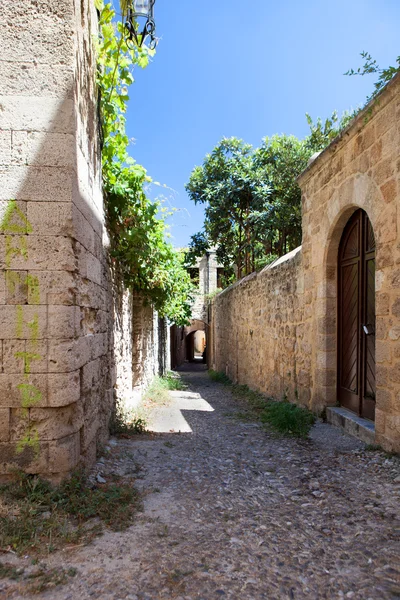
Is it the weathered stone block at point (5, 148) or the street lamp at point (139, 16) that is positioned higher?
the street lamp at point (139, 16)

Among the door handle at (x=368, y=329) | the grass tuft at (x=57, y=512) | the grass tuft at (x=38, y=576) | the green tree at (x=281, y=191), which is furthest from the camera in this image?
the green tree at (x=281, y=191)

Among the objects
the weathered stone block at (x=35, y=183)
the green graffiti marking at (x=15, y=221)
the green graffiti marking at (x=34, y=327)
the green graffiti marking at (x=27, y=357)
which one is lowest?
the green graffiti marking at (x=27, y=357)

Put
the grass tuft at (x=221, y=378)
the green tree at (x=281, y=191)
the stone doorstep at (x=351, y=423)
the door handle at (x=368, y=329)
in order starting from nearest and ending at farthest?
1. the stone doorstep at (x=351, y=423)
2. the door handle at (x=368, y=329)
3. the green tree at (x=281, y=191)
4. the grass tuft at (x=221, y=378)

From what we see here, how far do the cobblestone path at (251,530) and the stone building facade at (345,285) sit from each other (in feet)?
2.78

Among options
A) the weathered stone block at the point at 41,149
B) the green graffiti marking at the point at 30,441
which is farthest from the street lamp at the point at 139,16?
the green graffiti marking at the point at 30,441

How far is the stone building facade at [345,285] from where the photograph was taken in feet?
11.5

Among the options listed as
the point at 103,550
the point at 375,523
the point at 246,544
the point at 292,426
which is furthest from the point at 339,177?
the point at 103,550

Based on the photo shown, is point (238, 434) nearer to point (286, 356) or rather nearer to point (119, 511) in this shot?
point (286, 356)

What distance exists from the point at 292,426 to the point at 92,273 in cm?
285

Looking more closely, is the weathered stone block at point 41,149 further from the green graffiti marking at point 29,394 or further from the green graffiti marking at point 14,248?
the green graffiti marking at point 29,394

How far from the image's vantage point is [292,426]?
462 centimetres

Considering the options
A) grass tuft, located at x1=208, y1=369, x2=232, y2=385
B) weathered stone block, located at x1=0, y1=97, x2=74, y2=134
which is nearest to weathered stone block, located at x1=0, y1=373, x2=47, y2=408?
weathered stone block, located at x1=0, y1=97, x2=74, y2=134

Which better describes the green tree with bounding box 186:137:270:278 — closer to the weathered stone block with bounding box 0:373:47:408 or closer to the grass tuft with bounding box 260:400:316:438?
the grass tuft with bounding box 260:400:316:438

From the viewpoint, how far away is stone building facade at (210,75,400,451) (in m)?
3.50
